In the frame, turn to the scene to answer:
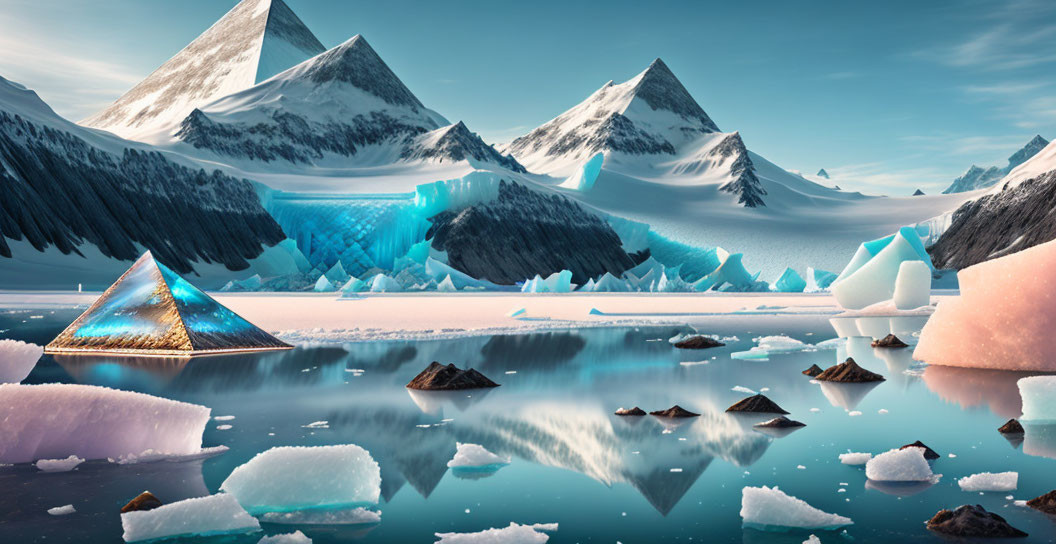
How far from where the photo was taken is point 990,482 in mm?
5160

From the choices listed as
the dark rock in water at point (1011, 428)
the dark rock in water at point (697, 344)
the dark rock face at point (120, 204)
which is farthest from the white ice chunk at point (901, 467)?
the dark rock face at point (120, 204)

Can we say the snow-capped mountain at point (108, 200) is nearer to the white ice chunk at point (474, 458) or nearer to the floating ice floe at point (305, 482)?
the white ice chunk at point (474, 458)

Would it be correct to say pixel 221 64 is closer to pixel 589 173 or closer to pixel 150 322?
pixel 589 173

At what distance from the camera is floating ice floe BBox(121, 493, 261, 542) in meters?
4.25

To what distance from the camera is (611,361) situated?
39.9ft

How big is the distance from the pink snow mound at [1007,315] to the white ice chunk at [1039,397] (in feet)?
10.3

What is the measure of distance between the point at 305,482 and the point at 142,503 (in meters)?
0.82

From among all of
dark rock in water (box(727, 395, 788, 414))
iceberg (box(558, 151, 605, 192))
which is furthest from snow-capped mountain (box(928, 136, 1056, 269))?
dark rock in water (box(727, 395, 788, 414))

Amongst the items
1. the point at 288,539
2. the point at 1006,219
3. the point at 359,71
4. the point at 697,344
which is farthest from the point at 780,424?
the point at 359,71

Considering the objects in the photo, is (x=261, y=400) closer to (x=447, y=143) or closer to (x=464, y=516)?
(x=464, y=516)

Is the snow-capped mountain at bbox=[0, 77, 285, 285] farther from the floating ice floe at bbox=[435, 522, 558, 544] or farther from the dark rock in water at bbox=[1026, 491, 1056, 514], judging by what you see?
the dark rock in water at bbox=[1026, 491, 1056, 514]

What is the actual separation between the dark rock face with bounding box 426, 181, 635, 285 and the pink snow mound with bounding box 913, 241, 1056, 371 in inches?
2020

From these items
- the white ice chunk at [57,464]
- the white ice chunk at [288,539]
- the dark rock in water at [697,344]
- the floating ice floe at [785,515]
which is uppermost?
the dark rock in water at [697,344]

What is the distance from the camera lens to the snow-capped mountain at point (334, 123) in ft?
268
